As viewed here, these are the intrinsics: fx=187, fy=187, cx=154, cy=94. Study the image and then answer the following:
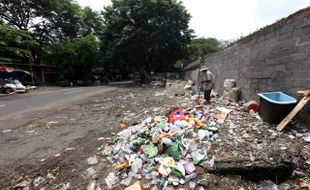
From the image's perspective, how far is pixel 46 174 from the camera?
119 inches

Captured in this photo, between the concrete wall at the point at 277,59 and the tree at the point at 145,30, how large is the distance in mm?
14476

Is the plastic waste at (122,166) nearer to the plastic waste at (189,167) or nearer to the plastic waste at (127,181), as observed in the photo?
the plastic waste at (127,181)

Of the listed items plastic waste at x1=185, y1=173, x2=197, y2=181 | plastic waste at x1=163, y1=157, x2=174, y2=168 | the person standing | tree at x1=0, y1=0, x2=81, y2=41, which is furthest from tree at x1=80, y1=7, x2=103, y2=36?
plastic waste at x1=185, y1=173, x2=197, y2=181

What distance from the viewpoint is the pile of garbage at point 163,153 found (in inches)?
102

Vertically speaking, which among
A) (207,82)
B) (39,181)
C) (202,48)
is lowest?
(39,181)

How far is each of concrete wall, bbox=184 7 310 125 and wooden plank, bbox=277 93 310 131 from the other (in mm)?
226

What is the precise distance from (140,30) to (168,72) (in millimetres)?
11038

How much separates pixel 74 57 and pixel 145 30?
431 inches

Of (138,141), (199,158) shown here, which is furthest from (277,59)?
(138,141)

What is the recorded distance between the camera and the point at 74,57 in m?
24.9

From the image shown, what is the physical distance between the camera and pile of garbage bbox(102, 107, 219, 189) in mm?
2584

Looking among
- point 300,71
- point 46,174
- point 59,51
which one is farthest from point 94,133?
point 59,51

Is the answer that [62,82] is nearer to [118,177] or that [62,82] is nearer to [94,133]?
[94,133]

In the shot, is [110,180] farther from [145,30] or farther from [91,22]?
[91,22]
